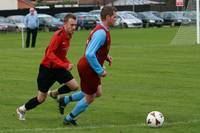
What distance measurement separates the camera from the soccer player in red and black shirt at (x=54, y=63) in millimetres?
10938

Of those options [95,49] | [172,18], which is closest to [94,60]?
[95,49]

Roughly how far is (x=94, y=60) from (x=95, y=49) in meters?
0.17

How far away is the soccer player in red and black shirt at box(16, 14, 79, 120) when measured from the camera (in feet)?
35.9

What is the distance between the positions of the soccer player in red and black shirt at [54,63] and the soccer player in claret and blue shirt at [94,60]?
1.82 feet

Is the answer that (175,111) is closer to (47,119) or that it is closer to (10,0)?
(47,119)

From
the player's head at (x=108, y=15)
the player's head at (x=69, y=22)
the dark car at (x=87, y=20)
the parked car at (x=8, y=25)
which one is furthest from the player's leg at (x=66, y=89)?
the dark car at (x=87, y=20)

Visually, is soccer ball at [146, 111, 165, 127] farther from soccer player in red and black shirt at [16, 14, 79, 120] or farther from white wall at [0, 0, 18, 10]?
white wall at [0, 0, 18, 10]

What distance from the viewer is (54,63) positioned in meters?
11.0

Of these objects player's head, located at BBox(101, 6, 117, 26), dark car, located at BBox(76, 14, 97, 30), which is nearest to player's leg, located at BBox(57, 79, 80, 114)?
player's head, located at BBox(101, 6, 117, 26)

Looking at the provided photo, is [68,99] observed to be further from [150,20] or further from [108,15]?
[150,20]

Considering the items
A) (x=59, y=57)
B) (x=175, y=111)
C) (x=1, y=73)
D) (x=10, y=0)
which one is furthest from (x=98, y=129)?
(x=10, y=0)

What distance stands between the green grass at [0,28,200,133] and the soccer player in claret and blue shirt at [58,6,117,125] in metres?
0.48

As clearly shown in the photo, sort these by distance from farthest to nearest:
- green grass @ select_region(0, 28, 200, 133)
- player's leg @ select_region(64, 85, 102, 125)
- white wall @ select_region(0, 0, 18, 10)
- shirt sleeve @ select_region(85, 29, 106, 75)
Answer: white wall @ select_region(0, 0, 18, 10)
green grass @ select_region(0, 28, 200, 133)
player's leg @ select_region(64, 85, 102, 125)
shirt sleeve @ select_region(85, 29, 106, 75)

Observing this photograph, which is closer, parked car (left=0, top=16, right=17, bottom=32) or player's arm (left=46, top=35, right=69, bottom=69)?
player's arm (left=46, top=35, right=69, bottom=69)
